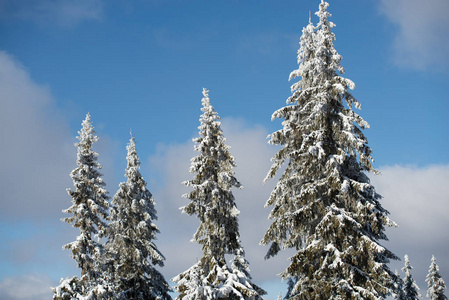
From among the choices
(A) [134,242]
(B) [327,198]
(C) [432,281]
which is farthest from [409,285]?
(B) [327,198]

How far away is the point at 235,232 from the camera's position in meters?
22.3

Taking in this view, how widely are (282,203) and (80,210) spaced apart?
1275 centimetres

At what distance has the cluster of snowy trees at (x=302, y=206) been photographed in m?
16.8

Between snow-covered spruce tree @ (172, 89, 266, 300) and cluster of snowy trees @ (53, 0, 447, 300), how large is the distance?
0.18 ft

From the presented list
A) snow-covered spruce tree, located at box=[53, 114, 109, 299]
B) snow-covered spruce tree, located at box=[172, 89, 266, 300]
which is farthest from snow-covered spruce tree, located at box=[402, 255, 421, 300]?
snow-covered spruce tree, located at box=[53, 114, 109, 299]

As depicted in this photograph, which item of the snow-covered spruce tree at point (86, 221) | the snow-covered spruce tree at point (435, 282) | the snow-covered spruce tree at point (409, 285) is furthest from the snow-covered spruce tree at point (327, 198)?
the snow-covered spruce tree at point (435, 282)

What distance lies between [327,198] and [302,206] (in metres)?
1.43

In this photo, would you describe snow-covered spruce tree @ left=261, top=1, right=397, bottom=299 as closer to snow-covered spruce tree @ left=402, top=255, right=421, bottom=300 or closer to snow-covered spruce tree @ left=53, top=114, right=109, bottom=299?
snow-covered spruce tree @ left=53, top=114, right=109, bottom=299

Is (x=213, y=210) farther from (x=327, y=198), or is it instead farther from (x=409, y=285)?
(x=409, y=285)

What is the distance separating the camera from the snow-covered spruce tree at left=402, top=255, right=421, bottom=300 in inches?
1951

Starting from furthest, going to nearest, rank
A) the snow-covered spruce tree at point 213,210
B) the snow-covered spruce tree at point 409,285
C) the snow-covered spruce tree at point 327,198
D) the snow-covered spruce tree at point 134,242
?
the snow-covered spruce tree at point 409,285 → the snow-covered spruce tree at point 134,242 → the snow-covered spruce tree at point 213,210 → the snow-covered spruce tree at point 327,198

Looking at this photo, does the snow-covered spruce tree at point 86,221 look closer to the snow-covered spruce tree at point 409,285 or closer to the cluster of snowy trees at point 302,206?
the cluster of snowy trees at point 302,206

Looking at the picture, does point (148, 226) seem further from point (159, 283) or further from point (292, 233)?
point (292, 233)

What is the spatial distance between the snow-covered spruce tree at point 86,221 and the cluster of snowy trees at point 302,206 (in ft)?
0.20
